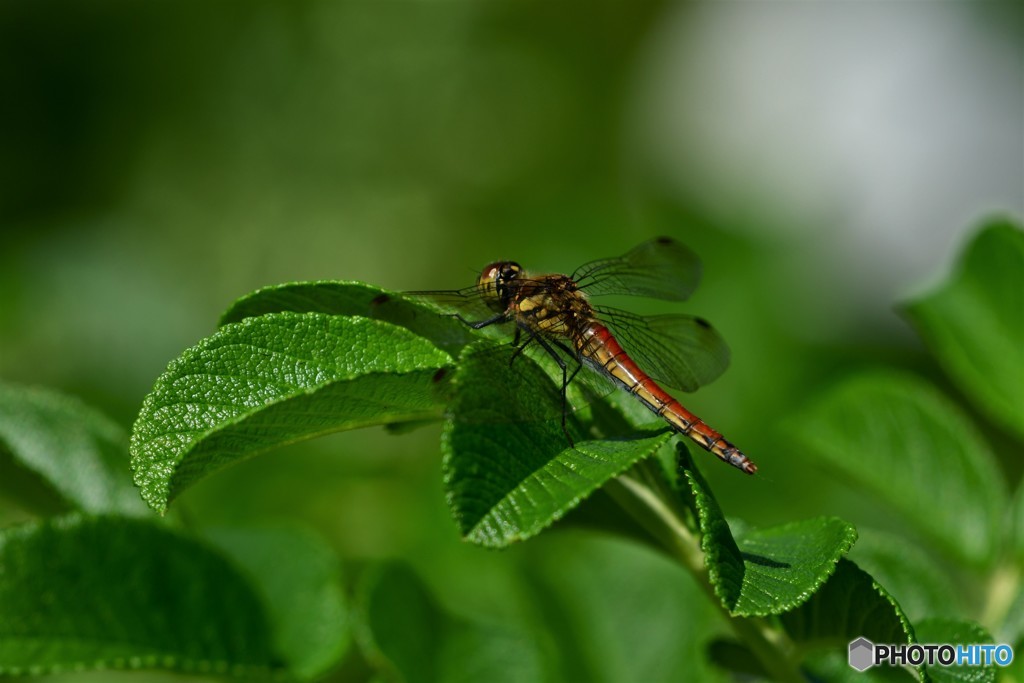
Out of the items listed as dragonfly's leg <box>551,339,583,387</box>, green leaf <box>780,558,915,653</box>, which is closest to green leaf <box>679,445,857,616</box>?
green leaf <box>780,558,915,653</box>

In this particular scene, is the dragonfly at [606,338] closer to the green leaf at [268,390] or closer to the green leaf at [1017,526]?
the green leaf at [268,390]

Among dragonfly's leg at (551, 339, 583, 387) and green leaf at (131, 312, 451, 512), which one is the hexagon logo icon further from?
green leaf at (131, 312, 451, 512)

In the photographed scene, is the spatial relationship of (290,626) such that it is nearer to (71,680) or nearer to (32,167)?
(71,680)

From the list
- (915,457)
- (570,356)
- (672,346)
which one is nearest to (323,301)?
(570,356)

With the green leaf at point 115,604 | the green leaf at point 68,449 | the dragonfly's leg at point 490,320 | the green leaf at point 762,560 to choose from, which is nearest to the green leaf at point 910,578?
the green leaf at point 762,560

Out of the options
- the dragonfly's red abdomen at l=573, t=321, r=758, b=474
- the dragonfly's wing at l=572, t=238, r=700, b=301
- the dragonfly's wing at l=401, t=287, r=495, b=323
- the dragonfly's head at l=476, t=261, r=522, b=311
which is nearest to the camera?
the dragonfly's red abdomen at l=573, t=321, r=758, b=474

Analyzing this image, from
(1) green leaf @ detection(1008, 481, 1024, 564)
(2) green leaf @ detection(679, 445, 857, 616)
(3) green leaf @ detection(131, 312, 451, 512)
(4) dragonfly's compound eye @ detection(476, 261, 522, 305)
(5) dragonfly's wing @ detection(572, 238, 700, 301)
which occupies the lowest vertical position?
(2) green leaf @ detection(679, 445, 857, 616)
